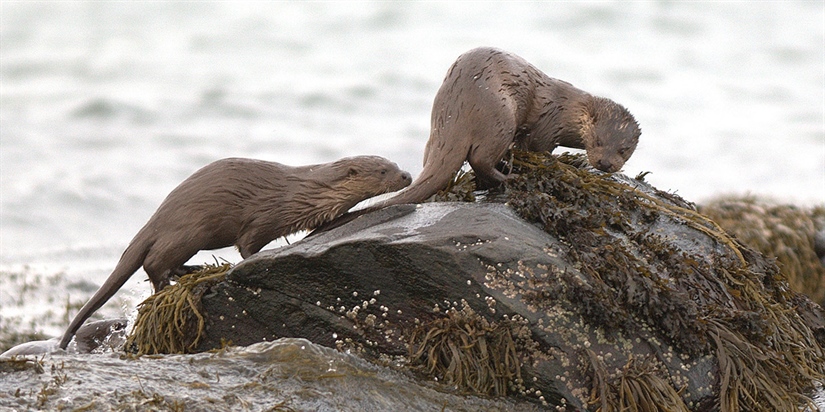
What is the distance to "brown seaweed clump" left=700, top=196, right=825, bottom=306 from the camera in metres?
8.48

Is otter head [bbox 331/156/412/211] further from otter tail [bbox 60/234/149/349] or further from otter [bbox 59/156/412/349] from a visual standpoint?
otter tail [bbox 60/234/149/349]

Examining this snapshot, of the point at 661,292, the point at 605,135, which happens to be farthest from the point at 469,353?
the point at 605,135

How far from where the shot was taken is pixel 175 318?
14.8 feet

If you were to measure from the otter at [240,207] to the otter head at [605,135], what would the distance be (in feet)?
3.96

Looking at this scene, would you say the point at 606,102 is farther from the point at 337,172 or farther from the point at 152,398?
the point at 152,398

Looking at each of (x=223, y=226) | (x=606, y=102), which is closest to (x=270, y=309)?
(x=223, y=226)

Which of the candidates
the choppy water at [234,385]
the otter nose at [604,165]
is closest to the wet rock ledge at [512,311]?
the choppy water at [234,385]

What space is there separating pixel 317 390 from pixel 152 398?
1.95 ft

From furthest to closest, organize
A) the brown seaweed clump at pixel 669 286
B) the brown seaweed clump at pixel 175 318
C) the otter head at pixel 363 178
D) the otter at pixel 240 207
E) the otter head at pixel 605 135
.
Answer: the otter head at pixel 605 135 < the otter head at pixel 363 178 < the otter at pixel 240 207 < the brown seaweed clump at pixel 175 318 < the brown seaweed clump at pixel 669 286

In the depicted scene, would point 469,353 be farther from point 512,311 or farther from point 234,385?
point 234,385

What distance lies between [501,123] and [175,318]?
5.81 ft

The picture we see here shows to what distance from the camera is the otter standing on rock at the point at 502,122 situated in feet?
16.4

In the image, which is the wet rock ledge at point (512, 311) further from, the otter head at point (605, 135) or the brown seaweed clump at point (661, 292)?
the otter head at point (605, 135)

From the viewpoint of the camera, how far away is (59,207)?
11.3 meters
